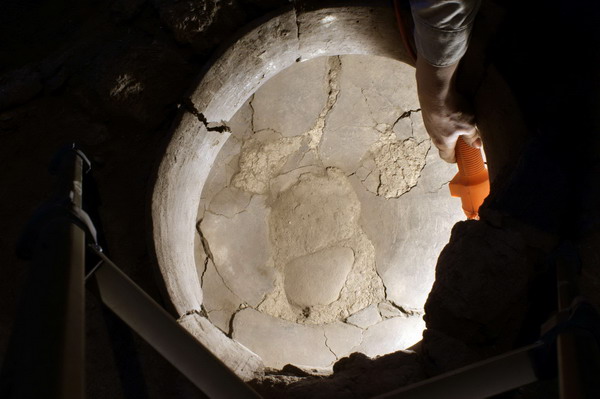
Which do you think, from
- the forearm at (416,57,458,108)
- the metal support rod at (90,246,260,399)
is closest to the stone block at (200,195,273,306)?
the forearm at (416,57,458,108)

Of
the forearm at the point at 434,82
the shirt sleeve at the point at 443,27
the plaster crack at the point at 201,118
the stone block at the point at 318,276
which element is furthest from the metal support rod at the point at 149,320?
the stone block at the point at 318,276

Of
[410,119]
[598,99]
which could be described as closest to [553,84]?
[598,99]

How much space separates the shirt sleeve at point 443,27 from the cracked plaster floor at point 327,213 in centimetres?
214

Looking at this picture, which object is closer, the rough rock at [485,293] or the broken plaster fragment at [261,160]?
the rough rock at [485,293]

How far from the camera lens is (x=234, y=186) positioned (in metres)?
4.41

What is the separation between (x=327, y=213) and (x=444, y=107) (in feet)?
6.75

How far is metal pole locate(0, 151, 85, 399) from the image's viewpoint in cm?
87

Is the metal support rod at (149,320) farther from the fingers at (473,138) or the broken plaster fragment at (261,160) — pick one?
the broken plaster fragment at (261,160)

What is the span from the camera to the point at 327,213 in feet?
14.8

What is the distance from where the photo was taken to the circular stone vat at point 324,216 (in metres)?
4.26

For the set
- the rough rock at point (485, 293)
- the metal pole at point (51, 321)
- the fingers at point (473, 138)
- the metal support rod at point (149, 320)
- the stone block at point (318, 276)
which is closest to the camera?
the metal pole at point (51, 321)

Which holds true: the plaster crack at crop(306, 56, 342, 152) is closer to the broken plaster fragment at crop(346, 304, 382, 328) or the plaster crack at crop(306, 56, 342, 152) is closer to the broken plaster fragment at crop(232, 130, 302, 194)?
the broken plaster fragment at crop(232, 130, 302, 194)

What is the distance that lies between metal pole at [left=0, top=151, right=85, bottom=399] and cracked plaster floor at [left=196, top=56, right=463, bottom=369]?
3039mm

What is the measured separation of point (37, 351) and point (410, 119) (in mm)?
3934
